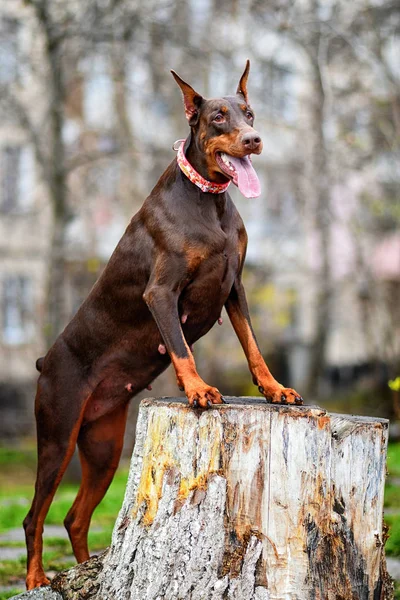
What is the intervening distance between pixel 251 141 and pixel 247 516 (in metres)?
1.73

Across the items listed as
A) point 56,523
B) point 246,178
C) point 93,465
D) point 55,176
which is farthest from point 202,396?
point 55,176

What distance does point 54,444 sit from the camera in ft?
15.8

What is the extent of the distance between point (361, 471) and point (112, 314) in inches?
62.5

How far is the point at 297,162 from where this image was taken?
1609cm

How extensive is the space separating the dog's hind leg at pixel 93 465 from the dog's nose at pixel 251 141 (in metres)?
1.80

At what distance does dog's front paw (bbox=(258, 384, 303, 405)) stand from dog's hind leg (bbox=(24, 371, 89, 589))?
1.11 m

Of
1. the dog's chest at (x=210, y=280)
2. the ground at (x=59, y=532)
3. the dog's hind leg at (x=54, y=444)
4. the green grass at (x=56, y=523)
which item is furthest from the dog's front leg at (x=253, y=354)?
the green grass at (x=56, y=523)

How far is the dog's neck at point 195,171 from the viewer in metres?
4.39

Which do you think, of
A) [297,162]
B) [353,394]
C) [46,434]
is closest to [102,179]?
[297,162]

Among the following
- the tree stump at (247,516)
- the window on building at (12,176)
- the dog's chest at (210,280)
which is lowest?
the tree stump at (247,516)

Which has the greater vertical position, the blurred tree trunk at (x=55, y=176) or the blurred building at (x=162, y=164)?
the blurred building at (x=162, y=164)

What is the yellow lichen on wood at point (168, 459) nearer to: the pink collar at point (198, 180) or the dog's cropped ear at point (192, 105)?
the pink collar at point (198, 180)

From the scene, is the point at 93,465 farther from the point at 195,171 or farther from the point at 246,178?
the point at 246,178

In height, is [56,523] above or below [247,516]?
above
